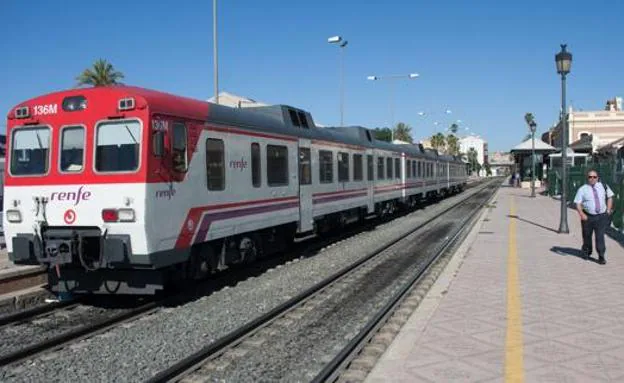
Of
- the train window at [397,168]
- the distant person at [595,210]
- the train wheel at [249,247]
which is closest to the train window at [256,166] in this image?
the train wheel at [249,247]

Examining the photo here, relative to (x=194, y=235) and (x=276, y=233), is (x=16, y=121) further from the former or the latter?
(x=276, y=233)

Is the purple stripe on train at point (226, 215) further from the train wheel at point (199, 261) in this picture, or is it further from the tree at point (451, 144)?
the tree at point (451, 144)

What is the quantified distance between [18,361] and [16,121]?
Answer: 3.96 metres

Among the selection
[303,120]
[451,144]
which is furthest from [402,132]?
[303,120]

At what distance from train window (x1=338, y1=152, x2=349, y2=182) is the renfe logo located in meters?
9.21

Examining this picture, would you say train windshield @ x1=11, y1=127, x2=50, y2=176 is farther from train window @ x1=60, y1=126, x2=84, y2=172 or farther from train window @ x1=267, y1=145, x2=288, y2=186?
train window @ x1=267, y1=145, x2=288, y2=186

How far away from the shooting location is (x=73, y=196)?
27.3ft

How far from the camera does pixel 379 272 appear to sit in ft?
39.1

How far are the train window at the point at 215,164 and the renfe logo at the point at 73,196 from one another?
1.87 m

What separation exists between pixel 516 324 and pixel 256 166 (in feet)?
18.9

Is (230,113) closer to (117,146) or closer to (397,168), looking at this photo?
(117,146)

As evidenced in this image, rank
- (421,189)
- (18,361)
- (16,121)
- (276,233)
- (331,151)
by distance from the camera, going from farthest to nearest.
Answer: (421,189) → (331,151) → (276,233) → (16,121) → (18,361)

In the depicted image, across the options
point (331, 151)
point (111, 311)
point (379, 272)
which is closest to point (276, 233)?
point (379, 272)

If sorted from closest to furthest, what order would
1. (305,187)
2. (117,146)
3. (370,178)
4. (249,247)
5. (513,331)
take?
1. (513,331)
2. (117,146)
3. (249,247)
4. (305,187)
5. (370,178)
